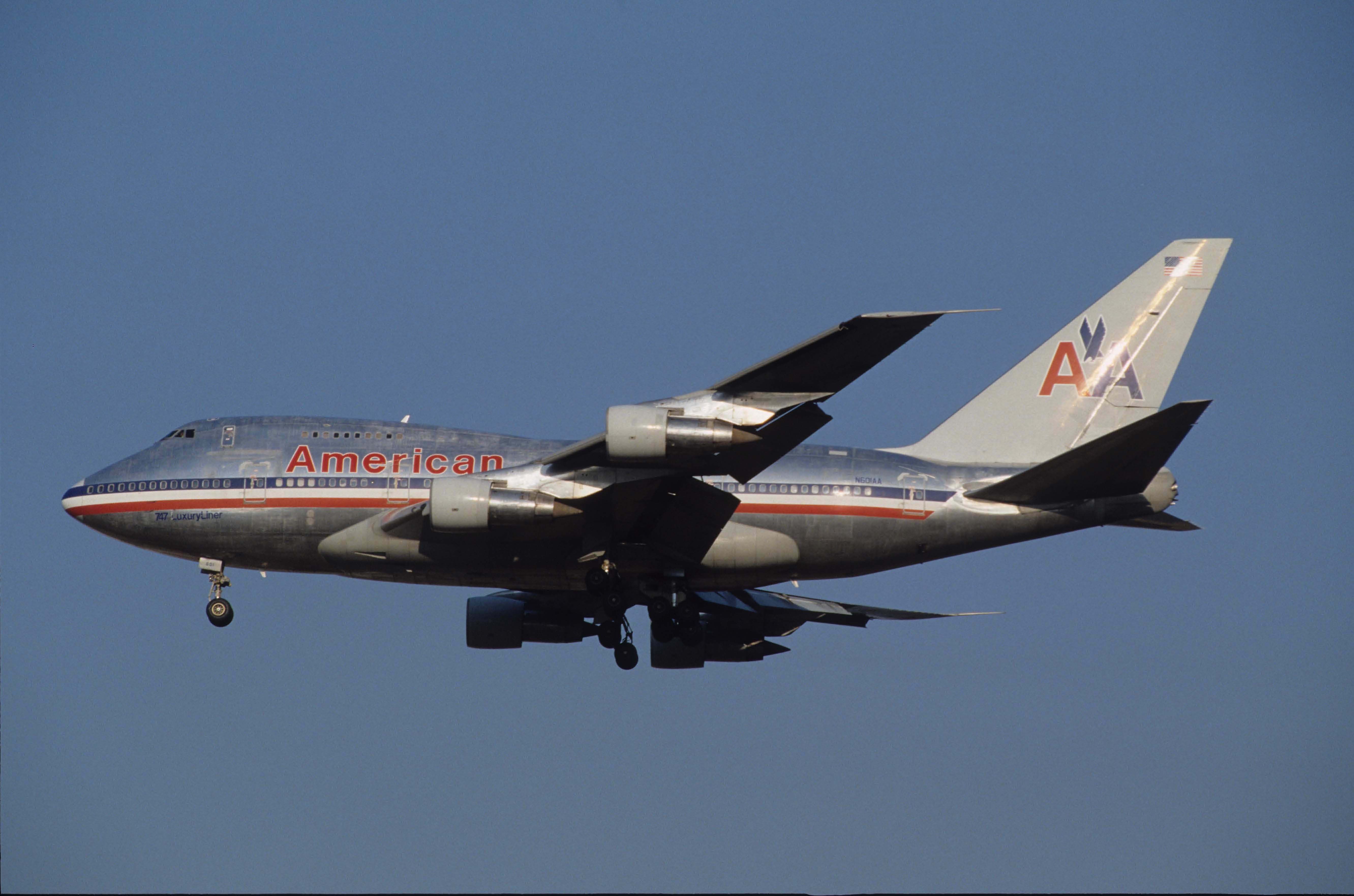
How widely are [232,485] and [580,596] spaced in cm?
994

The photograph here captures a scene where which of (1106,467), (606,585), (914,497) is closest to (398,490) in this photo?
(606,585)

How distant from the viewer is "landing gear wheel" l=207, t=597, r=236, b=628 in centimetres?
3850

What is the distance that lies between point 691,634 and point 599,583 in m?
3.28

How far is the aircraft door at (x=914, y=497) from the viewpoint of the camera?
115 feet

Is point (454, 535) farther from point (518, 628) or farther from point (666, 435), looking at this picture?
point (518, 628)

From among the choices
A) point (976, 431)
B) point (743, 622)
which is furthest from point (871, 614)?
point (976, 431)

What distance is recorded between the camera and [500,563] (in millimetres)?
35281

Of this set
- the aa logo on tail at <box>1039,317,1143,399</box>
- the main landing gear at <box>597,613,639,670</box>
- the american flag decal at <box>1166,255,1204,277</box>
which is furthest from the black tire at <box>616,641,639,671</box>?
the american flag decal at <box>1166,255,1204,277</box>

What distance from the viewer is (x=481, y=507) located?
32125mm

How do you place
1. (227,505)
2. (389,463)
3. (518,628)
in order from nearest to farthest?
(389,463) < (227,505) < (518,628)

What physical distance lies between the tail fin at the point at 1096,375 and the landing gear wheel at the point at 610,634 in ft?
29.4

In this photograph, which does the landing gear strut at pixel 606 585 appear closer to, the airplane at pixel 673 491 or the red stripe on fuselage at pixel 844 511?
the airplane at pixel 673 491

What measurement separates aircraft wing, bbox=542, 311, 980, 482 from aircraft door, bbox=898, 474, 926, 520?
17.1ft

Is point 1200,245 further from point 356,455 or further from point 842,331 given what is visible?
point 356,455
